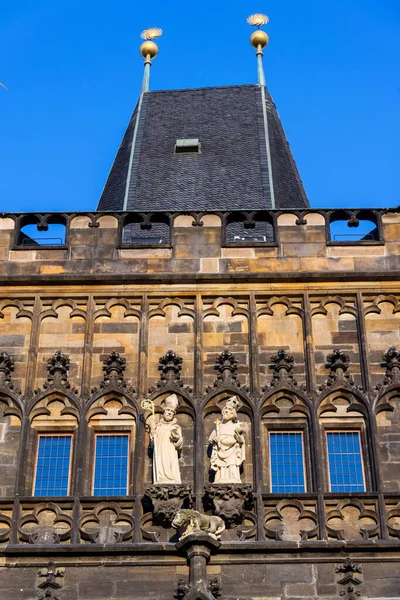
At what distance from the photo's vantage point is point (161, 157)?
20.2 meters

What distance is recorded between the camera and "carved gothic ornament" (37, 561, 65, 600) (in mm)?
13281

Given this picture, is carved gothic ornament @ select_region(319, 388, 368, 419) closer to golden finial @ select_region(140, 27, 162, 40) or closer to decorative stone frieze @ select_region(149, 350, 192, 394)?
decorative stone frieze @ select_region(149, 350, 192, 394)

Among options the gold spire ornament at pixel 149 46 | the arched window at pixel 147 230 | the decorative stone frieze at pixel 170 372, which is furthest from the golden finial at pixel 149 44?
the decorative stone frieze at pixel 170 372

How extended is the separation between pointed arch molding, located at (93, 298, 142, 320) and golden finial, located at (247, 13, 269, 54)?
29.3ft

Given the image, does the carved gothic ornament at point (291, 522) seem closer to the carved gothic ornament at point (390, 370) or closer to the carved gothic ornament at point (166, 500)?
the carved gothic ornament at point (166, 500)

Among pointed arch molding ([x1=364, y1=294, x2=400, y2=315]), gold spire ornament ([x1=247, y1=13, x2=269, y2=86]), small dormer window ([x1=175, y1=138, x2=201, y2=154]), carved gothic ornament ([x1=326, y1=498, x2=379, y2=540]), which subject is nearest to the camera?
carved gothic ornament ([x1=326, y1=498, x2=379, y2=540])

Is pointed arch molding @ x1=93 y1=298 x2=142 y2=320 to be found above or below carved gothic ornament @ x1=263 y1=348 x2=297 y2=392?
above

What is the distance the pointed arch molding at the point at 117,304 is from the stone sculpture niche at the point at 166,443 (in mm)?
1060

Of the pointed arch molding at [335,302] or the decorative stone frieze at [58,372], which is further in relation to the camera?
the pointed arch molding at [335,302]

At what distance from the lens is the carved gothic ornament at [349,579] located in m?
13.2

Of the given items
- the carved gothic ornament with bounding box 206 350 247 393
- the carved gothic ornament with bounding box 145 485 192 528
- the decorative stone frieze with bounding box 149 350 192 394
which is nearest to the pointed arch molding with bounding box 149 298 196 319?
the decorative stone frieze with bounding box 149 350 192 394

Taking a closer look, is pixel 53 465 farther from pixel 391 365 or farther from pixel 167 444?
pixel 391 365

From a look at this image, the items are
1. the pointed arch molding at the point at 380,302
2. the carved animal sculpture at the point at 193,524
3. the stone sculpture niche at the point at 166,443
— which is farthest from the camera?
the pointed arch molding at the point at 380,302

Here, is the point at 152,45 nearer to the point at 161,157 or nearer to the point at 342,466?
the point at 161,157
